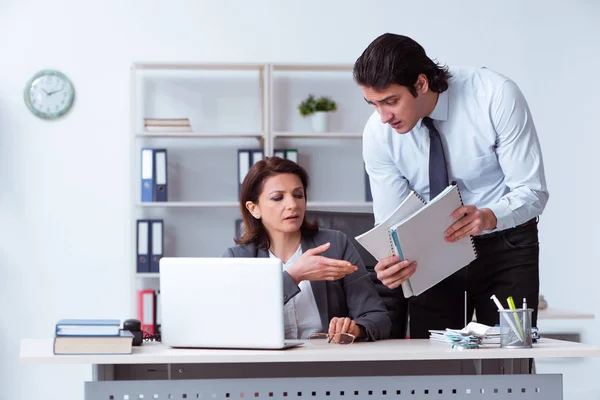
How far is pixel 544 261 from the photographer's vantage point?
4824 mm

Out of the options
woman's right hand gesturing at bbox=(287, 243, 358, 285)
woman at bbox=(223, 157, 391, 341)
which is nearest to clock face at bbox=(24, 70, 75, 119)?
woman at bbox=(223, 157, 391, 341)

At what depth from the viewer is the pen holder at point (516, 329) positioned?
1890mm

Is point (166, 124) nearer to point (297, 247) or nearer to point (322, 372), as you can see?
point (297, 247)

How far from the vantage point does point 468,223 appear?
7.00ft

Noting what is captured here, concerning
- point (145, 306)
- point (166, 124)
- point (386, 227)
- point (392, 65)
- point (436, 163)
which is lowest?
point (145, 306)

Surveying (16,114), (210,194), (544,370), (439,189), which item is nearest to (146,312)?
(210,194)

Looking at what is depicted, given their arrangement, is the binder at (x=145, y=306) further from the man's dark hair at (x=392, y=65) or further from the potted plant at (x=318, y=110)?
the man's dark hair at (x=392, y=65)

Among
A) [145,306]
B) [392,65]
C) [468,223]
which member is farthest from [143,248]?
[468,223]

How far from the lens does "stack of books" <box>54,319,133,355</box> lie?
1804mm

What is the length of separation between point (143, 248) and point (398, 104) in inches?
97.6

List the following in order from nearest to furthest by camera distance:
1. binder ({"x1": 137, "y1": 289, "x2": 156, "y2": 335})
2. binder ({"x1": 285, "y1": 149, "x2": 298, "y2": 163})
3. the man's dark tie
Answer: the man's dark tie, binder ({"x1": 137, "y1": 289, "x2": 156, "y2": 335}), binder ({"x1": 285, "y1": 149, "x2": 298, "y2": 163})

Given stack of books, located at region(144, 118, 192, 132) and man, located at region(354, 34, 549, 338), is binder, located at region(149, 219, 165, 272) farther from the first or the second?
man, located at region(354, 34, 549, 338)

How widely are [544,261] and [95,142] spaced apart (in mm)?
2636

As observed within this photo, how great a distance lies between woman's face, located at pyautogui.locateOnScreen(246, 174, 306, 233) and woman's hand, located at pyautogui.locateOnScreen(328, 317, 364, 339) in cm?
41
